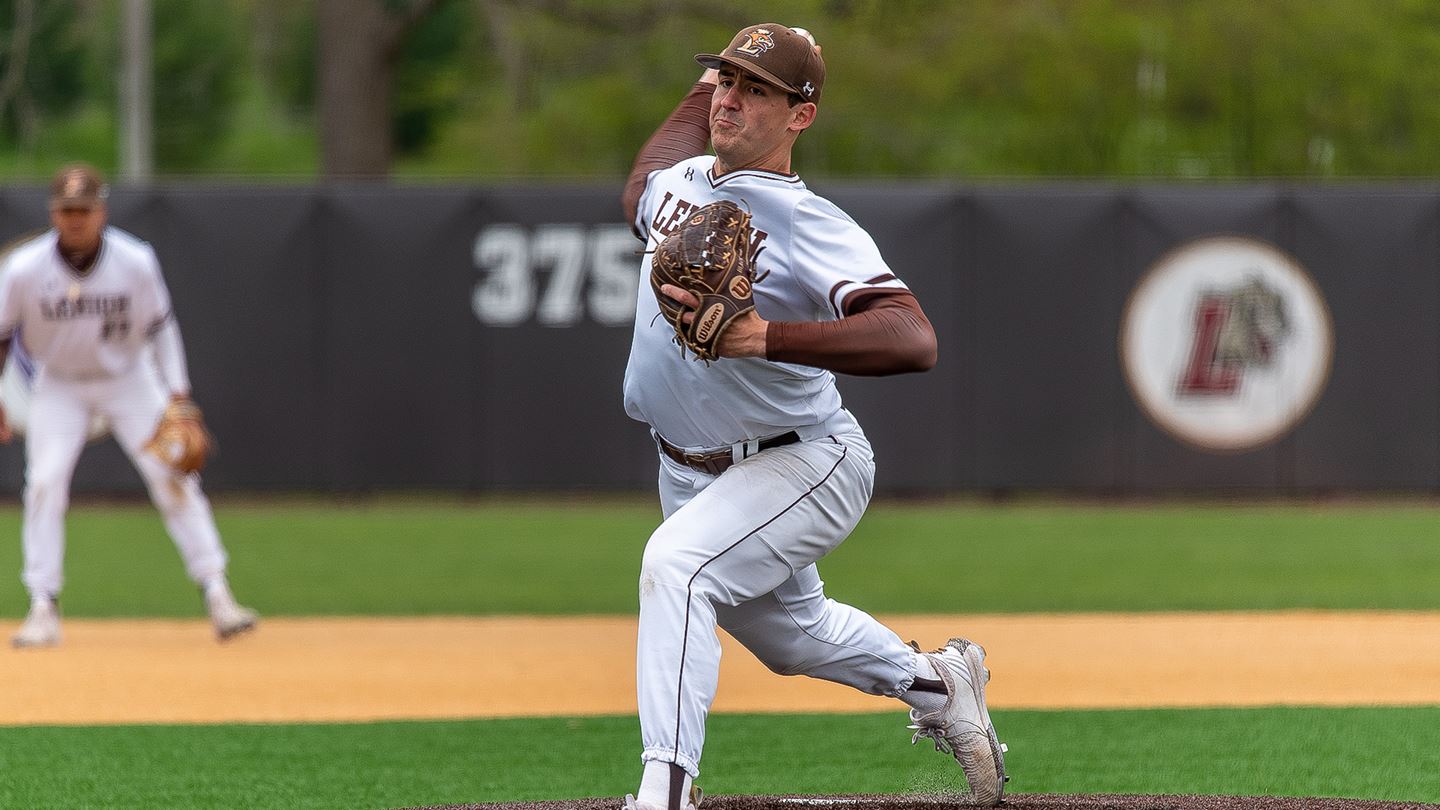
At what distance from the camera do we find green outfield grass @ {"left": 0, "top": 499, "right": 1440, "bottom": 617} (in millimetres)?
9375

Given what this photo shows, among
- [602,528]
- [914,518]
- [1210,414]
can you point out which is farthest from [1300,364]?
[602,528]

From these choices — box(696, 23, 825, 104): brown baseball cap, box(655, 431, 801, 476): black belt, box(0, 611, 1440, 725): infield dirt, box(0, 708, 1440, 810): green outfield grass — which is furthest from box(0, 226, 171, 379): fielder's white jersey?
box(696, 23, 825, 104): brown baseball cap

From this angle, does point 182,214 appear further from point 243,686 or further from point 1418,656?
point 1418,656

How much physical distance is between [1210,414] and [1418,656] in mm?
6836

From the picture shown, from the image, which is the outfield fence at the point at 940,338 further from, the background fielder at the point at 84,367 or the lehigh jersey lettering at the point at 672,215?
the lehigh jersey lettering at the point at 672,215

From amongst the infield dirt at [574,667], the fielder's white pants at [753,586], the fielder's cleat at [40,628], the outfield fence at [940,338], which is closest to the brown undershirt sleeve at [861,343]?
the fielder's white pants at [753,586]

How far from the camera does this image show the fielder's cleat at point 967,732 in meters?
4.56

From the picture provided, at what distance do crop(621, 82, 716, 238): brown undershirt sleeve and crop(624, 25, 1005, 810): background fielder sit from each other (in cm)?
9

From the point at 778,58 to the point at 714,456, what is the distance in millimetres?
928

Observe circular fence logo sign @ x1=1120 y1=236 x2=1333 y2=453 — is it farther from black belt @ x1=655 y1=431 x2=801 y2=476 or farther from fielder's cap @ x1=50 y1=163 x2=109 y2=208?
black belt @ x1=655 y1=431 x2=801 y2=476

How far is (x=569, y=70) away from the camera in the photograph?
26547 mm

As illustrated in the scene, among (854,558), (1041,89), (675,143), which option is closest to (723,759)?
(675,143)

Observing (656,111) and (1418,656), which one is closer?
(1418,656)

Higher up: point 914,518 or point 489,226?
point 489,226
